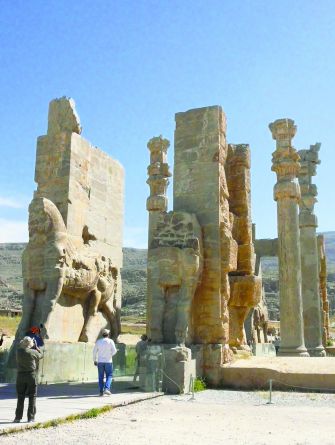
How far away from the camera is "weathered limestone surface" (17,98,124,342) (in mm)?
10812

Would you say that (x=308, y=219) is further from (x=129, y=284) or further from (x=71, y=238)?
(x=129, y=284)

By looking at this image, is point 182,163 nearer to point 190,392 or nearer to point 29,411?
point 190,392

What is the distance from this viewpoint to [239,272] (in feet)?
37.1

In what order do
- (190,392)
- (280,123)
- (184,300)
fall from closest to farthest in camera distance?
(190,392) < (184,300) < (280,123)

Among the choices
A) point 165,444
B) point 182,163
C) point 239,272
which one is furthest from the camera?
point 239,272

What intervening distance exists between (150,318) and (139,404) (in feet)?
7.89

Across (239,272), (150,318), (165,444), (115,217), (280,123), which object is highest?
(280,123)

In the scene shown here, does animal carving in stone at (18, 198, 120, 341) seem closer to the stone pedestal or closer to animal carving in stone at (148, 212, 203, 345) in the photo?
animal carving in stone at (148, 212, 203, 345)

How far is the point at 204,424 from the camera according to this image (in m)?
5.91

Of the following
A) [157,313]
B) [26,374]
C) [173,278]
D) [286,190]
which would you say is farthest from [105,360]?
[286,190]

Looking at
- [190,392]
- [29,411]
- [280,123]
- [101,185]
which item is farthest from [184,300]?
[280,123]

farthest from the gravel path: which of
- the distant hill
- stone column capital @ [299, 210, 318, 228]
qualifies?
the distant hill

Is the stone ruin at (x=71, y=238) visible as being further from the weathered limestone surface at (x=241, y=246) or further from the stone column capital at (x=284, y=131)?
the stone column capital at (x=284, y=131)

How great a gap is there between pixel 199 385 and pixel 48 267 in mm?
3798
